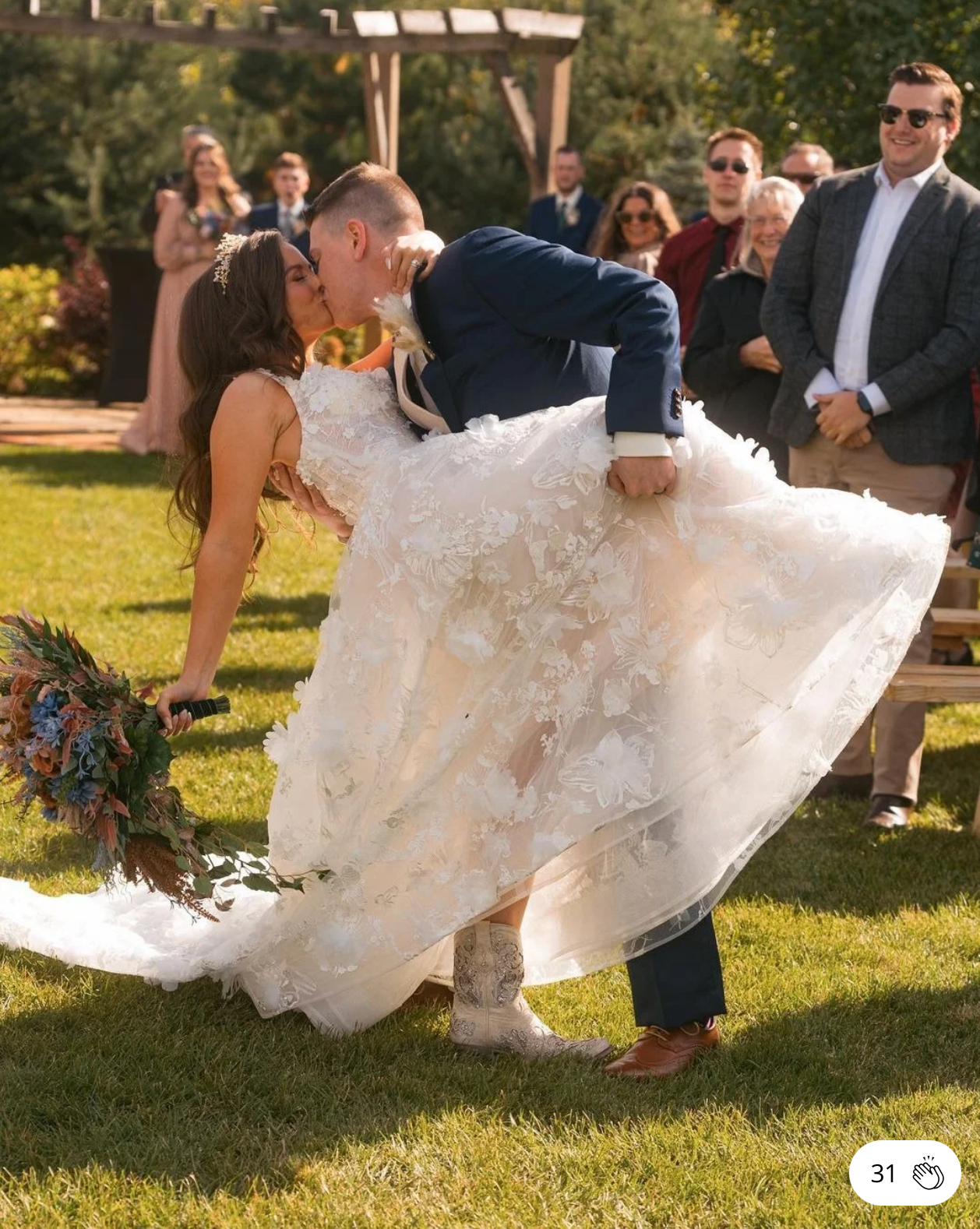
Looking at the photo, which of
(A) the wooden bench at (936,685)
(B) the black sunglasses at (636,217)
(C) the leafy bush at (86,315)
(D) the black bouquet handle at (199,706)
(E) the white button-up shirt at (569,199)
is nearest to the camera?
(D) the black bouquet handle at (199,706)

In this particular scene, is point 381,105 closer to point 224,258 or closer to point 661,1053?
point 224,258

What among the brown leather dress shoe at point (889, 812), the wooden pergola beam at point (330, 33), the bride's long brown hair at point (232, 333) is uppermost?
the wooden pergola beam at point (330, 33)

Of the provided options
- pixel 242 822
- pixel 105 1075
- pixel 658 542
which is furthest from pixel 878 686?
pixel 242 822

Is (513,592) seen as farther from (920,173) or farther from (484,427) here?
(920,173)

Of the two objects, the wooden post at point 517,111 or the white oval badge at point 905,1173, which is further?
the wooden post at point 517,111

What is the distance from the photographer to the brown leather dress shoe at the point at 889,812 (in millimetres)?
5535

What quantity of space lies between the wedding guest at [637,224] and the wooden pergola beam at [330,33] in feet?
19.6

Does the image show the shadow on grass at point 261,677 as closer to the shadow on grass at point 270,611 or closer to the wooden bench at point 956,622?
the shadow on grass at point 270,611

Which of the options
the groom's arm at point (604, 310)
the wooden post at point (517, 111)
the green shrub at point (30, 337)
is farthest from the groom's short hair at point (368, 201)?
the green shrub at point (30, 337)

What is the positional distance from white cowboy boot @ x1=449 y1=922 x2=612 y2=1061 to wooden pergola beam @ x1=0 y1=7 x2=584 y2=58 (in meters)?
11.4

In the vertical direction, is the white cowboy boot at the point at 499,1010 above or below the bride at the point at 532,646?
below

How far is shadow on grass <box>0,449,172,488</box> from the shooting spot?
39.5ft

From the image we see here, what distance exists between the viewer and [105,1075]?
3.53 meters

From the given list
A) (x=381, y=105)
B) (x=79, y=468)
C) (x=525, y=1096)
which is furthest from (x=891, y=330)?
(x=381, y=105)
